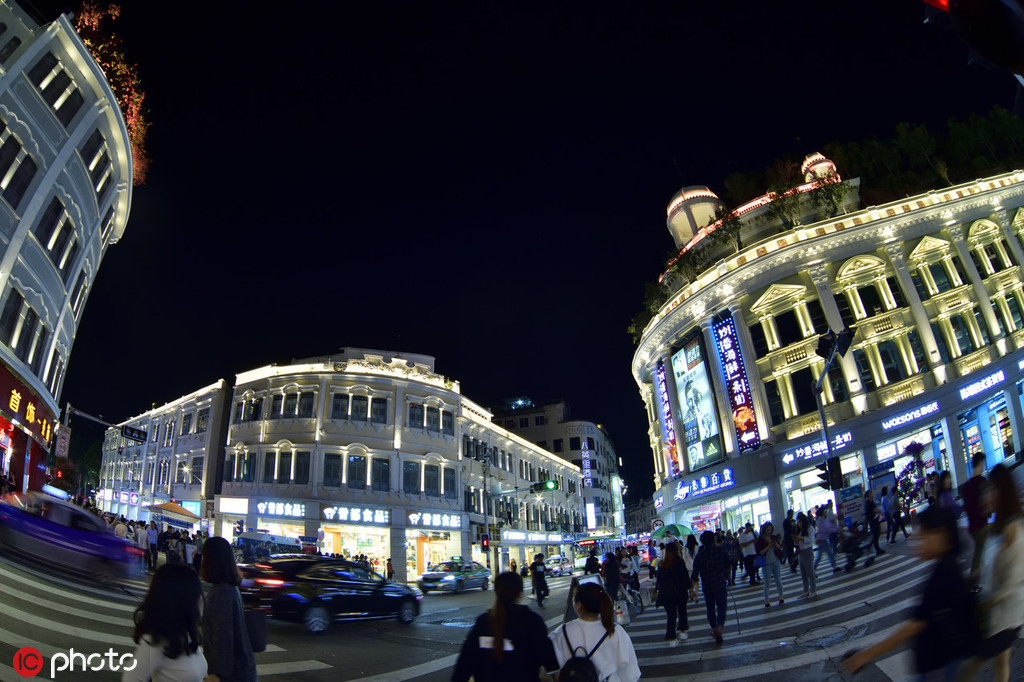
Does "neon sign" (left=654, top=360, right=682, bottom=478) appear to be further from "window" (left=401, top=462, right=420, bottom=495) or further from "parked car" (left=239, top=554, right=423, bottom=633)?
"parked car" (left=239, top=554, right=423, bottom=633)

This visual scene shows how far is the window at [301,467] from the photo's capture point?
3681 cm

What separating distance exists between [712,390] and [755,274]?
7.89m

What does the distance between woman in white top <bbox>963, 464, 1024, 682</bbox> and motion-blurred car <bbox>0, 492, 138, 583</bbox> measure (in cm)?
1415

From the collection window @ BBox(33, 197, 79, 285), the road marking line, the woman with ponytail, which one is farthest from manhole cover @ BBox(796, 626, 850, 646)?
window @ BBox(33, 197, 79, 285)

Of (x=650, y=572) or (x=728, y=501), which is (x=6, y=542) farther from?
(x=728, y=501)

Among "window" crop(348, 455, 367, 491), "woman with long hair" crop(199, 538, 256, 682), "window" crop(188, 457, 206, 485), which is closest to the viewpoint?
"woman with long hair" crop(199, 538, 256, 682)

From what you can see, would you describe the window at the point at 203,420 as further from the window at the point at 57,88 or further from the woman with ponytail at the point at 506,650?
the woman with ponytail at the point at 506,650

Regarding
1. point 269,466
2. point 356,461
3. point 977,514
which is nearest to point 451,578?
point 356,461

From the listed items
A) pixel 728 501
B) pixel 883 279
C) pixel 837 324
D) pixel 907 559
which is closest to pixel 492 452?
pixel 728 501

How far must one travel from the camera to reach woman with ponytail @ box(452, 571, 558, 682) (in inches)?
150

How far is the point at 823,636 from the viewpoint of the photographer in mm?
8258

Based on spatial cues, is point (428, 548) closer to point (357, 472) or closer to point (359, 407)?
point (357, 472)

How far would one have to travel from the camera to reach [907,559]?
14.0 metres

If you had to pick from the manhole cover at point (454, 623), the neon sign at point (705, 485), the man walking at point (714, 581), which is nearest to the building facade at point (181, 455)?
the manhole cover at point (454, 623)
